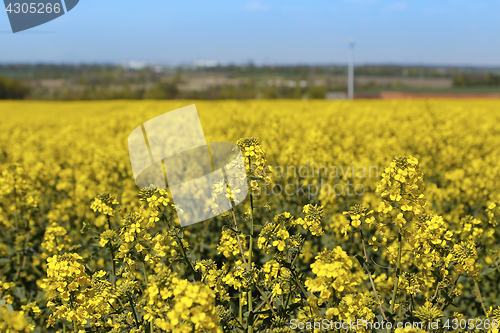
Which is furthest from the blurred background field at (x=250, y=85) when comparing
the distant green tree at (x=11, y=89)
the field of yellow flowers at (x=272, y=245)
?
the field of yellow flowers at (x=272, y=245)

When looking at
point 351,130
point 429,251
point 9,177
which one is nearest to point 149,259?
point 429,251

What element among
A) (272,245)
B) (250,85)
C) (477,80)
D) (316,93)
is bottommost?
(477,80)

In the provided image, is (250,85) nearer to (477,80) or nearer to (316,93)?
(316,93)

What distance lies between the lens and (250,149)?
2158 mm

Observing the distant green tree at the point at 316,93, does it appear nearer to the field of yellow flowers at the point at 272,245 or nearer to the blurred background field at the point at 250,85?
the blurred background field at the point at 250,85

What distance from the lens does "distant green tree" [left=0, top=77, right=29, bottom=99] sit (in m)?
40.9

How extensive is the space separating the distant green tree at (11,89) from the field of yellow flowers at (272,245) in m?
40.6

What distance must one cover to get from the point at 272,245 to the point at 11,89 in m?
49.3

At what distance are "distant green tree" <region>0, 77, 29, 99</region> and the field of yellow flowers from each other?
40.6m

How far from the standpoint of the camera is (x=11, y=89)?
1618 inches

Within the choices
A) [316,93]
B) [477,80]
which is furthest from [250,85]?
[477,80]

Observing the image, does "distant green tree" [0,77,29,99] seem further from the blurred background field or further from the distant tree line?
the distant tree line

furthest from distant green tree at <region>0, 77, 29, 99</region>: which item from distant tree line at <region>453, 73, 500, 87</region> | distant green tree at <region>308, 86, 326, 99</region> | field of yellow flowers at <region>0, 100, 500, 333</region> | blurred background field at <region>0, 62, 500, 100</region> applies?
distant tree line at <region>453, 73, 500, 87</region>

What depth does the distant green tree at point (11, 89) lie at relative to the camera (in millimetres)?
40906
